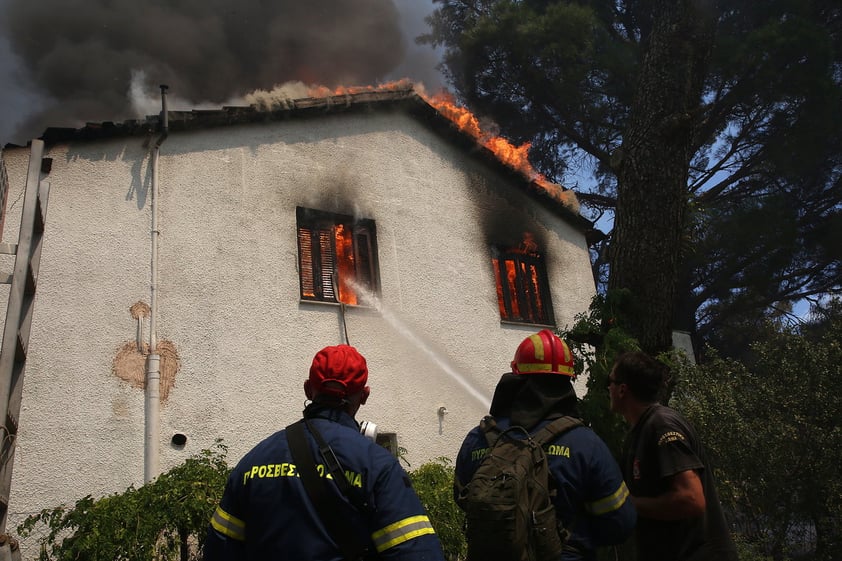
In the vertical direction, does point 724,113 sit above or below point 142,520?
above

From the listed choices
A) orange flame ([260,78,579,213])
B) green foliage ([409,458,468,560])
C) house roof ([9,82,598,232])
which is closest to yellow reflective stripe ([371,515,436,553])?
green foliage ([409,458,468,560])

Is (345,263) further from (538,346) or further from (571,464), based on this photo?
(571,464)

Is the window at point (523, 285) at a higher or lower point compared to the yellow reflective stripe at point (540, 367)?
higher

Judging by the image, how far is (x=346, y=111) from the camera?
30.8ft

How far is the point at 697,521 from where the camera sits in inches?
118

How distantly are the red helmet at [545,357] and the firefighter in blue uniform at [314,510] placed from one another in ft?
2.76

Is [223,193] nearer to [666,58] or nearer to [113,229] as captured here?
[113,229]

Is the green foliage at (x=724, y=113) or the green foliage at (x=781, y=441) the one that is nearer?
the green foliage at (x=781, y=441)

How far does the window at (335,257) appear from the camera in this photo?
8.29m

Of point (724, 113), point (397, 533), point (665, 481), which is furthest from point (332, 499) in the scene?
point (724, 113)

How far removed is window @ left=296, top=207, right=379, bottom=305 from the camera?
27.2 feet

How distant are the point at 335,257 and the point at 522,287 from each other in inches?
119

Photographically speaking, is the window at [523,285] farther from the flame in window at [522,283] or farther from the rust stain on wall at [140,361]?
the rust stain on wall at [140,361]

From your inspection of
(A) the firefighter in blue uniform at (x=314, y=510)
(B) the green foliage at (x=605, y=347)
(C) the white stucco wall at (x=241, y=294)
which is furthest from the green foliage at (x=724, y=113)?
(A) the firefighter in blue uniform at (x=314, y=510)
